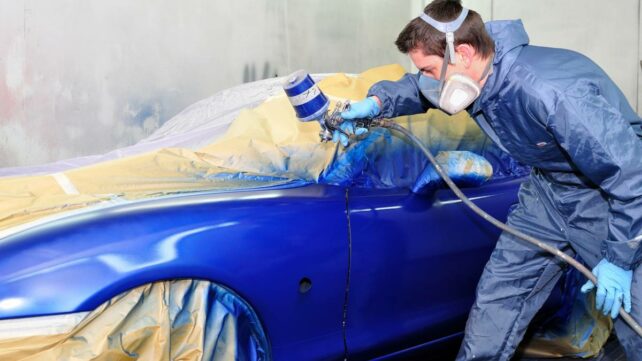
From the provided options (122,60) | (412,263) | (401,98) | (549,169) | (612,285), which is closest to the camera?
(612,285)

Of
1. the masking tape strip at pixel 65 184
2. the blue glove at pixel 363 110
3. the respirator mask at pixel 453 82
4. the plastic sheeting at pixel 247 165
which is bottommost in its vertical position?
the masking tape strip at pixel 65 184

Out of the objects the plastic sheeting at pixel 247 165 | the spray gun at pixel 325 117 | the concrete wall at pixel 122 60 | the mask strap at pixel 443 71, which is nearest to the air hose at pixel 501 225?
the spray gun at pixel 325 117

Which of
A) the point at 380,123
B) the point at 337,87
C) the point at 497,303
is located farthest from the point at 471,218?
the point at 337,87

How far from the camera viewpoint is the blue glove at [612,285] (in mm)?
1622

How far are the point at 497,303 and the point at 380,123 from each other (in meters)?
0.68

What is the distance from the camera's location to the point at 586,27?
15.5ft

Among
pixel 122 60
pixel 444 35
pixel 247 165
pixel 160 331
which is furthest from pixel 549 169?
pixel 122 60

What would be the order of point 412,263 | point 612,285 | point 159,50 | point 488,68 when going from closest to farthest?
point 612,285, point 488,68, point 412,263, point 159,50

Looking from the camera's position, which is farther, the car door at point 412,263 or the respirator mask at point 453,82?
the car door at point 412,263

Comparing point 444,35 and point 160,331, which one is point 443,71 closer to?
point 444,35

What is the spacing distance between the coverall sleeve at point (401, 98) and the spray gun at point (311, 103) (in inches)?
6.6

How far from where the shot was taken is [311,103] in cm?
192

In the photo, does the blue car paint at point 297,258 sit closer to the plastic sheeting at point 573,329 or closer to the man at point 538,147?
the man at point 538,147

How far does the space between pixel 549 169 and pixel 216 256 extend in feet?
3.29
